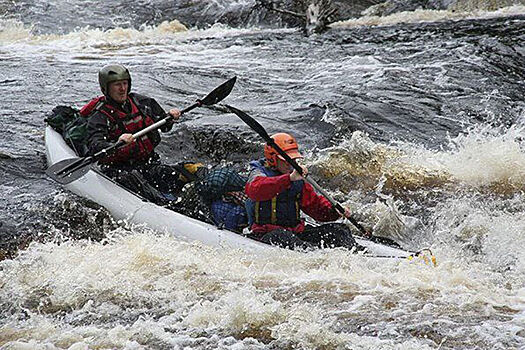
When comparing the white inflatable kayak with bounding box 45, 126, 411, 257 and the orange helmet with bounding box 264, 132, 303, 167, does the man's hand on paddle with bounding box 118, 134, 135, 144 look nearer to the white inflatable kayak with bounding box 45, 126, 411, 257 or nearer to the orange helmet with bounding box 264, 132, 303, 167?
the white inflatable kayak with bounding box 45, 126, 411, 257

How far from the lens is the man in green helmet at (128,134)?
6.91m

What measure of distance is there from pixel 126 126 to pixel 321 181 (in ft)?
7.22

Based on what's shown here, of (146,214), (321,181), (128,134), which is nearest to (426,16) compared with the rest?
(321,181)

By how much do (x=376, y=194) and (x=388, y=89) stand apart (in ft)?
12.4

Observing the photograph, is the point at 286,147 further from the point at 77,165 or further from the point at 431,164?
the point at 431,164

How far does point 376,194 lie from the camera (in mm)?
7938

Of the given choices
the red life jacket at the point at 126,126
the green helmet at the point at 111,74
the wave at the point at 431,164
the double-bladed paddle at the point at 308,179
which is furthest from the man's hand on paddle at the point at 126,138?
the wave at the point at 431,164

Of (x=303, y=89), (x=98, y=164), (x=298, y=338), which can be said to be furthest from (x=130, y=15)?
(x=298, y=338)

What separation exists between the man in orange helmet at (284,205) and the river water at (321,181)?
22cm

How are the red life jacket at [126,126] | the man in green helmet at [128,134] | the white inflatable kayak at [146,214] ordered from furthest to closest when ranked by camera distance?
1. the red life jacket at [126,126]
2. the man in green helmet at [128,134]
3. the white inflatable kayak at [146,214]

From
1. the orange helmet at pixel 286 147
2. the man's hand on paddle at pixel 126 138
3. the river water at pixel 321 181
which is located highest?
the orange helmet at pixel 286 147

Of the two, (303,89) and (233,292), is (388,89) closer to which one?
(303,89)

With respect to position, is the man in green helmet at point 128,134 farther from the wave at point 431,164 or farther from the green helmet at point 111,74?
the wave at point 431,164

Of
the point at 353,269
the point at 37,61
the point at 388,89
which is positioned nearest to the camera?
the point at 353,269
